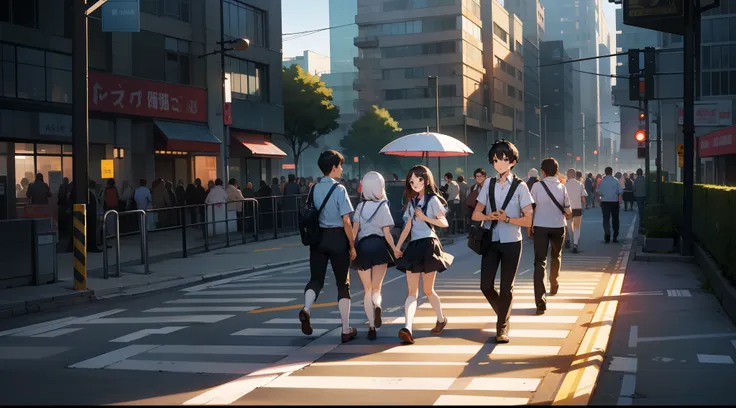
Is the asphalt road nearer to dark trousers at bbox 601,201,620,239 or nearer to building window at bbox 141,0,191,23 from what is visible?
dark trousers at bbox 601,201,620,239

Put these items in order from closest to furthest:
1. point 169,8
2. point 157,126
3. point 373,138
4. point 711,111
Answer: point 157,126 < point 169,8 < point 711,111 < point 373,138

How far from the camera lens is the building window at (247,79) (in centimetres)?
4109

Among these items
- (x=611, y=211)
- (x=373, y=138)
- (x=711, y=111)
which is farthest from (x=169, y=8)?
(x=373, y=138)

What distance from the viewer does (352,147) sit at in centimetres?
8756

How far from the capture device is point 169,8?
3606cm

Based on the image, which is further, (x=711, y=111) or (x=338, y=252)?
(x=711, y=111)

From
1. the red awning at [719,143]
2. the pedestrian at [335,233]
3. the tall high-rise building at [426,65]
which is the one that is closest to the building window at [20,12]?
the pedestrian at [335,233]

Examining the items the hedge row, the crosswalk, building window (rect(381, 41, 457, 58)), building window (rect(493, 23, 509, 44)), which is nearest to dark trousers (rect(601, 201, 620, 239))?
the hedge row

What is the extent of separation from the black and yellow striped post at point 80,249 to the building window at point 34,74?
569 inches

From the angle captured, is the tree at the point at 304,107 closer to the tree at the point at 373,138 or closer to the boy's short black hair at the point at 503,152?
the tree at the point at 373,138

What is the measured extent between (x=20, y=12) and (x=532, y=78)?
119m

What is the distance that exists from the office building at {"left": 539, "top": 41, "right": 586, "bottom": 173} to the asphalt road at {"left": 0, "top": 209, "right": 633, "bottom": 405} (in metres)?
159

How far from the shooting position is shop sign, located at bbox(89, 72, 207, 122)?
103 feet

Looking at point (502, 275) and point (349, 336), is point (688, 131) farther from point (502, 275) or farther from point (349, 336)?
point (349, 336)
